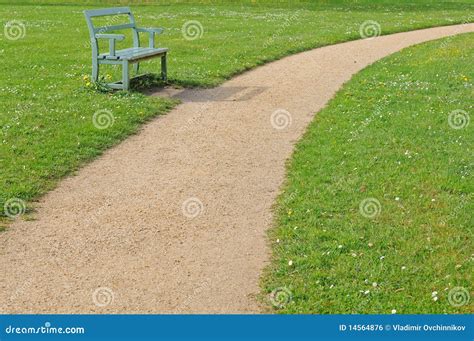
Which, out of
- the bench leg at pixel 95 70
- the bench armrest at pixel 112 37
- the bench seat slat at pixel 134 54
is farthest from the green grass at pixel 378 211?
the bench leg at pixel 95 70

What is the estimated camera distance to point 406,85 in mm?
13781

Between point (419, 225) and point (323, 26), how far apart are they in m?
18.4

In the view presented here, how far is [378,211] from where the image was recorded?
23.6 feet

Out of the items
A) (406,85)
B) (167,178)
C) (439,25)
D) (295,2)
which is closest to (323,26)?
(439,25)

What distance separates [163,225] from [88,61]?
33.1 ft

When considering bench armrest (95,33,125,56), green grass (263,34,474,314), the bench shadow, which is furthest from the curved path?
bench armrest (95,33,125,56)

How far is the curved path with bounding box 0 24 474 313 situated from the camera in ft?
17.9

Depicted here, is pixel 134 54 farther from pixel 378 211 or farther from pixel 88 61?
pixel 378 211

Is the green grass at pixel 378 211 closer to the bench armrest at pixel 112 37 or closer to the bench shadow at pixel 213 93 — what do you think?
the bench shadow at pixel 213 93

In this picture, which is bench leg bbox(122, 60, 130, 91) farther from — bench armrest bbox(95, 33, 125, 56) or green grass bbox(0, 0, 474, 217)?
bench armrest bbox(95, 33, 125, 56)

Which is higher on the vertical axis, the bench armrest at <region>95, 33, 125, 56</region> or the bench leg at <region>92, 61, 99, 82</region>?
the bench armrest at <region>95, 33, 125, 56</region>

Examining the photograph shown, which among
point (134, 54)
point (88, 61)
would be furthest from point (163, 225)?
point (88, 61)

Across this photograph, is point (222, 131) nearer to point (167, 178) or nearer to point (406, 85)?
point (167, 178)

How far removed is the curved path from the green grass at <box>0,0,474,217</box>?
41 centimetres
